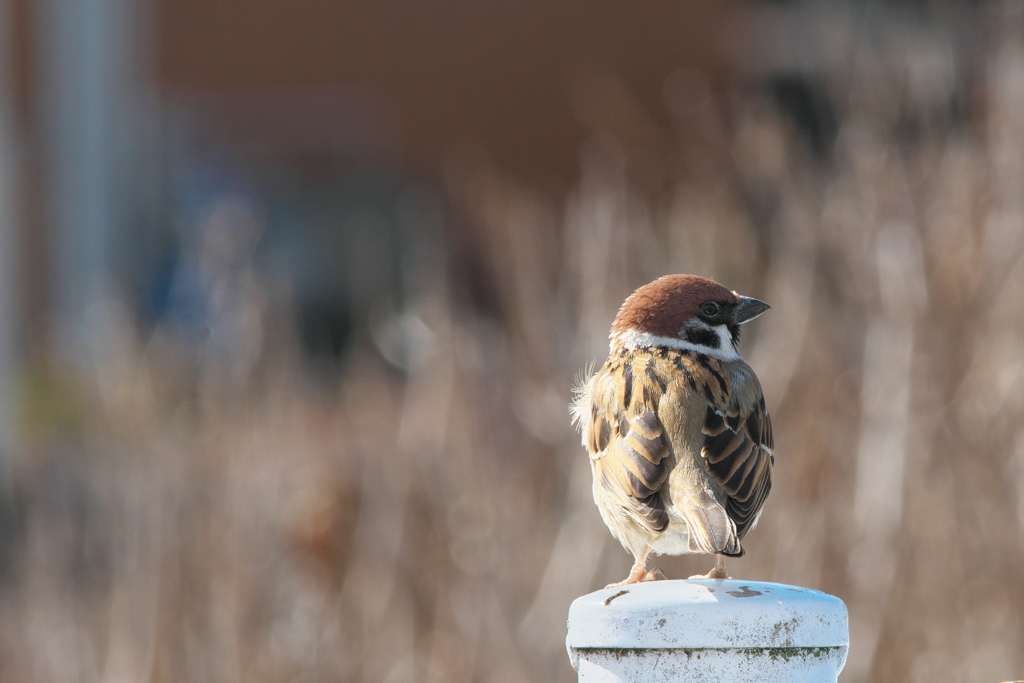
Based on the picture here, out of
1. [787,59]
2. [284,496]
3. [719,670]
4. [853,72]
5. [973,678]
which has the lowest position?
[973,678]

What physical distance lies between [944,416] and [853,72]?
198 centimetres

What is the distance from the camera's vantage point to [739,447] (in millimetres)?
2949

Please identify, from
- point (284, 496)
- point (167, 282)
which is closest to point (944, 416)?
point (284, 496)

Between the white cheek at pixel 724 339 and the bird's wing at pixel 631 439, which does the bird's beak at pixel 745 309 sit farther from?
the bird's wing at pixel 631 439

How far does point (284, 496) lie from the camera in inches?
A: 262

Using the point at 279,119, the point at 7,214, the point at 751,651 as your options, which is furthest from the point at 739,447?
the point at 7,214

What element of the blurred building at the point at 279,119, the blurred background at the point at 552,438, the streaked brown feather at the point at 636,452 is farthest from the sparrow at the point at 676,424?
the blurred building at the point at 279,119

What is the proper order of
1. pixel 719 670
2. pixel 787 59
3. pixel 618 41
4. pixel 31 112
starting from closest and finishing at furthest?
pixel 719 670 → pixel 787 59 → pixel 618 41 → pixel 31 112

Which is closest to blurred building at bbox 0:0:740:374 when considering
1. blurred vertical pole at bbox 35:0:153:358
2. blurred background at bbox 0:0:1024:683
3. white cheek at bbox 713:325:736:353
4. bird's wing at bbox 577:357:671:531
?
blurred vertical pole at bbox 35:0:153:358

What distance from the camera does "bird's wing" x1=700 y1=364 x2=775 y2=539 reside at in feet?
9.47

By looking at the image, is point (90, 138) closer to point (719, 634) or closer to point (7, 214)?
point (7, 214)

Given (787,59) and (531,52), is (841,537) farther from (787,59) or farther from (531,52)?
(531,52)

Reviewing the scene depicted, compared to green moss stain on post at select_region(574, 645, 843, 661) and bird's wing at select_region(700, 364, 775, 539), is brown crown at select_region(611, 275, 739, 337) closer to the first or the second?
bird's wing at select_region(700, 364, 775, 539)

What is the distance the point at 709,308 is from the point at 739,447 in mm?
324
